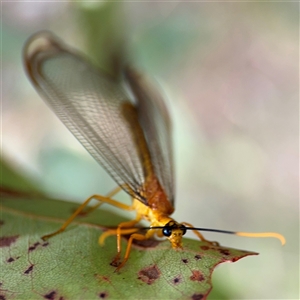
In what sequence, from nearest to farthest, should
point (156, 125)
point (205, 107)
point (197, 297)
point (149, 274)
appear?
point (197, 297) < point (149, 274) < point (156, 125) < point (205, 107)

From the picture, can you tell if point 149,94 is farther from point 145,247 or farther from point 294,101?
point 145,247

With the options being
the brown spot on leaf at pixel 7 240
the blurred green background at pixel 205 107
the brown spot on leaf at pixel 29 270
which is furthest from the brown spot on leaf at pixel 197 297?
the blurred green background at pixel 205 107

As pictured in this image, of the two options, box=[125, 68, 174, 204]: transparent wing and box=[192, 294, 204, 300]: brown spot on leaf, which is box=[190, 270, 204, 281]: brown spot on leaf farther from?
box=[125, 68, 174, 204]: transparent wing

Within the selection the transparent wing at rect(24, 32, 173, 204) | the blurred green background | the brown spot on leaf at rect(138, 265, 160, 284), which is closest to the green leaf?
the brown spot on leaf at rect(138, 265, 160, 284)

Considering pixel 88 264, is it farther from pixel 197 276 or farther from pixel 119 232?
pixel 197 276

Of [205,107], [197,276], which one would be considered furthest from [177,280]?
[205,107]

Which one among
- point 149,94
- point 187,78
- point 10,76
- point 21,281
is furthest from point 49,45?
point 21,281
